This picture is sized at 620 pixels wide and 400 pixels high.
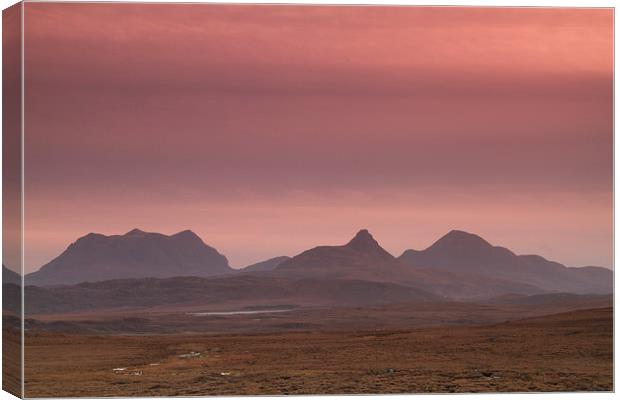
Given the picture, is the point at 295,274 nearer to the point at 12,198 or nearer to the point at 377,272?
the point at 377,272

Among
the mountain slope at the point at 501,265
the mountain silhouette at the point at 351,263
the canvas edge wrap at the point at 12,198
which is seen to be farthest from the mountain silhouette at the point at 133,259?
the mountain slope at the point at 501,265

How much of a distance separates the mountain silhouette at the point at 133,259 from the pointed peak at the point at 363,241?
294 centimetres

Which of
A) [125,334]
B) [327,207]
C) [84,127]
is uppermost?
[84,127]

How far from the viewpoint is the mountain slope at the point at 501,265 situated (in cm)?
3080

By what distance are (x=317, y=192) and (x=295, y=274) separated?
1.90m

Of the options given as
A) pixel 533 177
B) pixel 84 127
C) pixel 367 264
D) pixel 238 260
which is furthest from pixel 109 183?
pixel 533 177

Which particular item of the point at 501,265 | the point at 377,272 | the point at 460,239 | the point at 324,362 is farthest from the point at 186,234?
the point at 501,265

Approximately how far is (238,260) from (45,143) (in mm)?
5084

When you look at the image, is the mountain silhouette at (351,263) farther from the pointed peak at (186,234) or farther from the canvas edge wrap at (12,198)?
the canvas edge wrap at (12,198)

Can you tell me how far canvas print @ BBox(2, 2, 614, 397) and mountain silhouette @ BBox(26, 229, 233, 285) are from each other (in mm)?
62

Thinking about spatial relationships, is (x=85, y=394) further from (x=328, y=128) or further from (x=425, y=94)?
(x=425, y=94)

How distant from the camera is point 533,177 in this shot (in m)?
31.0

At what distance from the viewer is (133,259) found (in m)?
30.3

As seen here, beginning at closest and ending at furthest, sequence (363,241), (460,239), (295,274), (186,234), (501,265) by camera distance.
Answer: (186,234), (295,274), (363,241), (460,239), (501,265)
